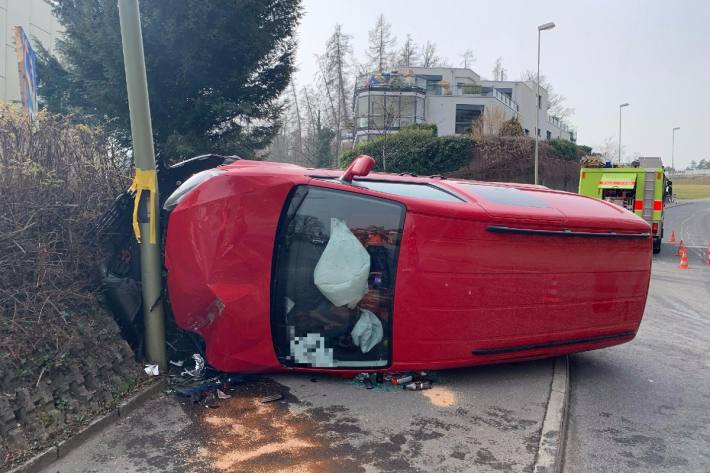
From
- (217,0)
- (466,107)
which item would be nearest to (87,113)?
(217,0)

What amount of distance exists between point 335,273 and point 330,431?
45.6 inches

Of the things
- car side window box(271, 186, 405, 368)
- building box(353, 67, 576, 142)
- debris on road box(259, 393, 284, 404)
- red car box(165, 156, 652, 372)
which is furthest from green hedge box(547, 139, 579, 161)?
debris on road box(259, 393, 284, 404)

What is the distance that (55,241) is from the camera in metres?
4.46

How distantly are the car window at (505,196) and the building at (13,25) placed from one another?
1609cm

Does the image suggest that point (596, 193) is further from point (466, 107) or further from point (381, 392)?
point (466, 107)

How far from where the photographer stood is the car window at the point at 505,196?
482 centimetres

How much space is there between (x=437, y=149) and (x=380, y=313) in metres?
29.5

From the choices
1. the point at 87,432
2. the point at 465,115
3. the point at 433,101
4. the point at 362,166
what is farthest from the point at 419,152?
the point at 87,432

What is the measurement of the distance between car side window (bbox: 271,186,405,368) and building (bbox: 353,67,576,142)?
92.0ft

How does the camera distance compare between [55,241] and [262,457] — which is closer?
[262,457]

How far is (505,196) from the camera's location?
16.4 ft

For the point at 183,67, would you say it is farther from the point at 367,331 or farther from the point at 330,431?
the point at 330,431

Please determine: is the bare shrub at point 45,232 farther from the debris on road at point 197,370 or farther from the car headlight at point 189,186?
the debris on road at point 197,370

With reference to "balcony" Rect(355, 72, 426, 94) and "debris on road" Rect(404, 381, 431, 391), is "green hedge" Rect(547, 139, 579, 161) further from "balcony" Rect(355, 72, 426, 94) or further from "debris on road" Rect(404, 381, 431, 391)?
"debris on road" Rect(404, 381, 431, 391)
